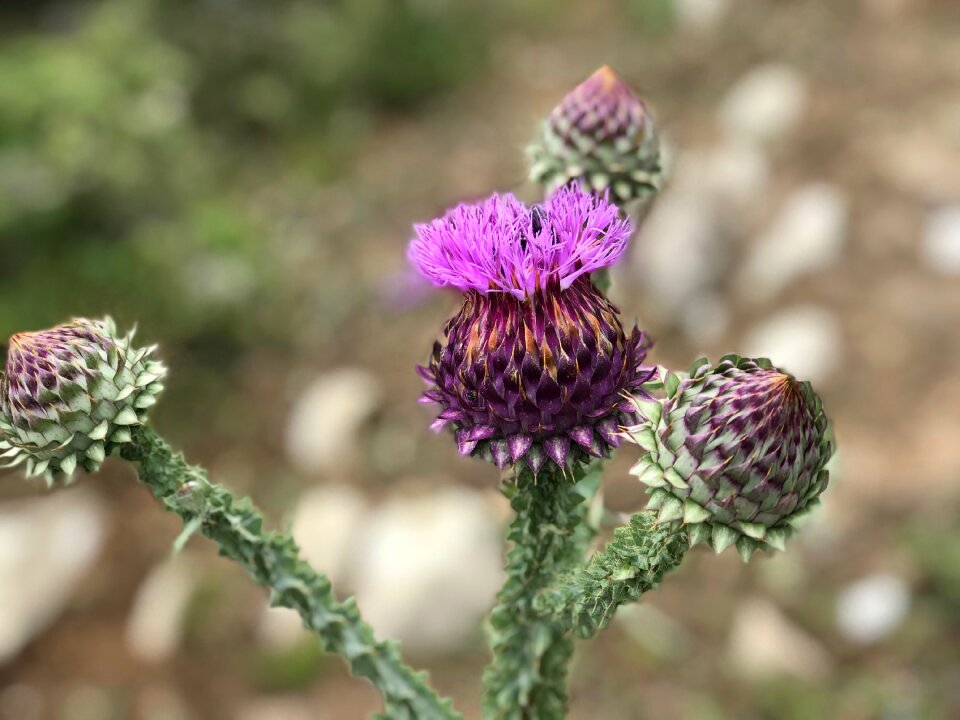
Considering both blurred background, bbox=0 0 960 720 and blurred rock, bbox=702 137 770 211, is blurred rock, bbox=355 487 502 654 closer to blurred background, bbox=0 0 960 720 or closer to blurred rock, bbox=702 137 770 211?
blurred background, bbox=0 0 960 720

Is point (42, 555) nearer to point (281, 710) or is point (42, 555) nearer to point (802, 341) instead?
point (281, 710)

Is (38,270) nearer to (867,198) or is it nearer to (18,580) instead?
(18,580)

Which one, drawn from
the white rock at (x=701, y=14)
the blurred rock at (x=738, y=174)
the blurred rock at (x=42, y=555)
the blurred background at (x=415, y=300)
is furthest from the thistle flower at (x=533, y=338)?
the white rock at (x=701, y=14)

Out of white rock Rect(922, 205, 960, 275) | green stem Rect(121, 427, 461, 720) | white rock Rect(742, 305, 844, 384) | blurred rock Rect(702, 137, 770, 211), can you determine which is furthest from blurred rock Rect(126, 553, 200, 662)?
white rock Rect(922, 205, 960, 275)

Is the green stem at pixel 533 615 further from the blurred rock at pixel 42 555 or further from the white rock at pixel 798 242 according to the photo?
the white rock at pixel 798 242

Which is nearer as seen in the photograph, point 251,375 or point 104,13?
point 251,375

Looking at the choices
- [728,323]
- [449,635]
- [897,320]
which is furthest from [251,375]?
[897,320]

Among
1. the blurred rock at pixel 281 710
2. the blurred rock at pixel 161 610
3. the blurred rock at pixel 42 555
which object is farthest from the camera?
the blurred rock at pixel 42 555

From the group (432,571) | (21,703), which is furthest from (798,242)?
(21,703)
